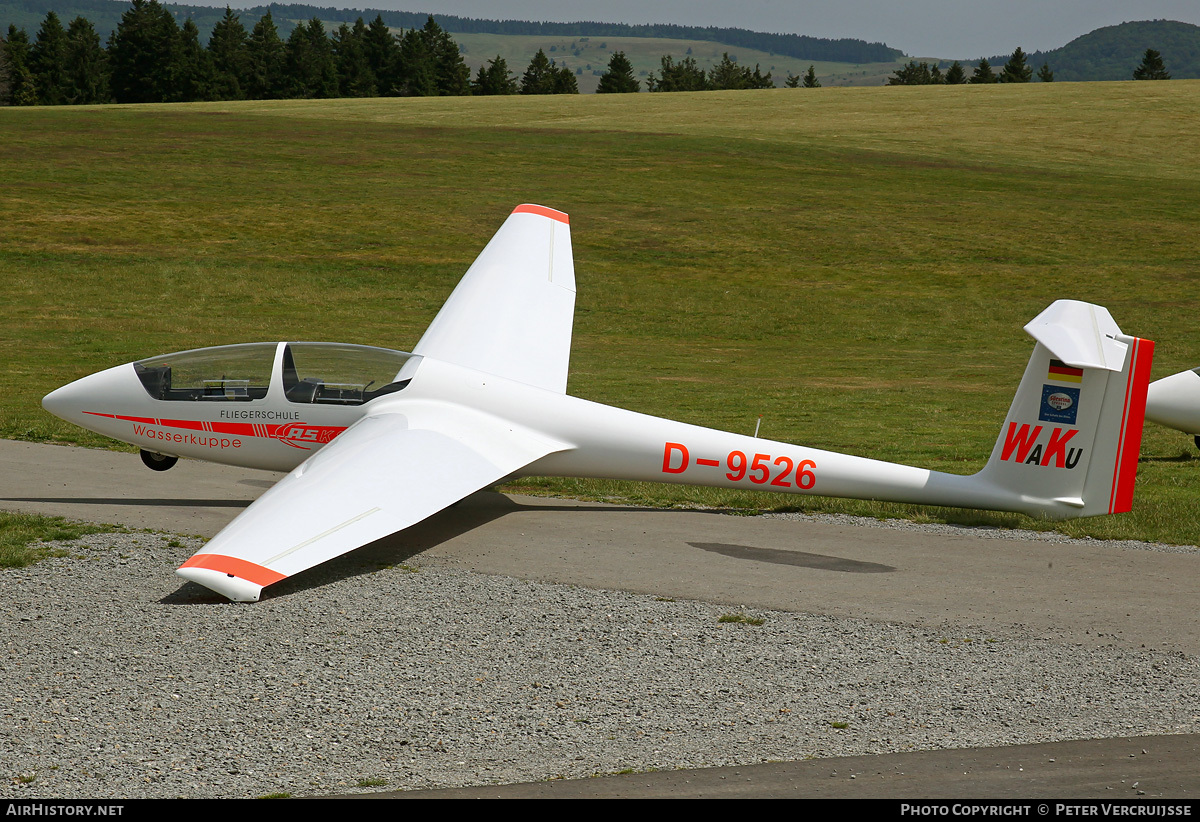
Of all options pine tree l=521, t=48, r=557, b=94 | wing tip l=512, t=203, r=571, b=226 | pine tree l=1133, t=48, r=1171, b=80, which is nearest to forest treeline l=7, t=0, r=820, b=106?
pine tree l=521, t=48, r=557, b=94

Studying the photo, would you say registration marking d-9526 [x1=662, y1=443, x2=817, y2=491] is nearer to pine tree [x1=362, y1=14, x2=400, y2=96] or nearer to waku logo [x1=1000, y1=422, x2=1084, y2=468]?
waku logo [x1=1000, y1=422, x2=1084, y2=468]

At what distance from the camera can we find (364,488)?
984cm

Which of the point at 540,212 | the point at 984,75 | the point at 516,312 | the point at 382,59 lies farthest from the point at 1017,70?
the point at 516,312

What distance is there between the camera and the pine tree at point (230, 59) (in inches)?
4267

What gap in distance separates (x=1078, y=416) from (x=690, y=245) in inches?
1368

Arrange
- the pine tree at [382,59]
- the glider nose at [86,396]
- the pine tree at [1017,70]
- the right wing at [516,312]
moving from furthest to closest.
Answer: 1. the pine tree at [1017,70]
2. the pine tree at [382,59]
3. the right wing at [516,312]
4. the glider nose at [86,396]

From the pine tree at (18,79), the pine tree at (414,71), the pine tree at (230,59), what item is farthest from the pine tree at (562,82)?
the pine tree at (18,79)

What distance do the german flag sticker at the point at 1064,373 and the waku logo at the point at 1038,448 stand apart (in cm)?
54

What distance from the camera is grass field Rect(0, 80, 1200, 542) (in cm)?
2362

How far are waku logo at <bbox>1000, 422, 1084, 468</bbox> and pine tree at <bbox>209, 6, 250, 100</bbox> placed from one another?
360ft

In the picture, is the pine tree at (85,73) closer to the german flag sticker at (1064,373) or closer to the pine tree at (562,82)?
the pine tree at (562,82)

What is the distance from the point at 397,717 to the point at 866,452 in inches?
467

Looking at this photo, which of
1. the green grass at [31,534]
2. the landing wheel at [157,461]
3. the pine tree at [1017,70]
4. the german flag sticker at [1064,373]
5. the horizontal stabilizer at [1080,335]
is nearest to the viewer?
the green grass at [31,534]
